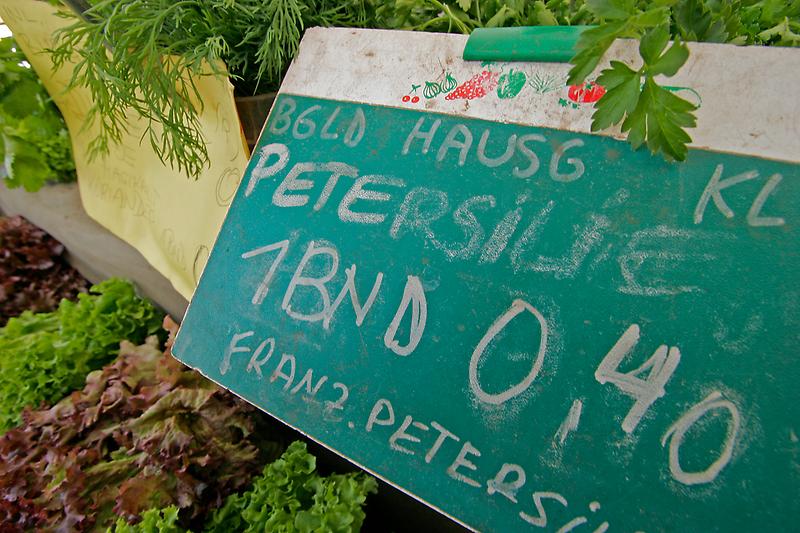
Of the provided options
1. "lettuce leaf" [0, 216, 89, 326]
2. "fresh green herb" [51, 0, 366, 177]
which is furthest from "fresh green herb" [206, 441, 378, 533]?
"lettuce leaf" [0, 216, 89, 326]

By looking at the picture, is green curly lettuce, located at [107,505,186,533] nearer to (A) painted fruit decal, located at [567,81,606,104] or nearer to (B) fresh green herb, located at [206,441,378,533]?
(B) fresh green herb, located at [206,441,378,533]

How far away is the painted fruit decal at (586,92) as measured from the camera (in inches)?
31.3

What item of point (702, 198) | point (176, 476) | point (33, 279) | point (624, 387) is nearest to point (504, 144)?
point (702, 198)

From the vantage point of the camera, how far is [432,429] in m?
0.82

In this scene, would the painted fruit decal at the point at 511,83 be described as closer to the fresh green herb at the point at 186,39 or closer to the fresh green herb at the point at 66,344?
the fresh green herb at the point at 186,39

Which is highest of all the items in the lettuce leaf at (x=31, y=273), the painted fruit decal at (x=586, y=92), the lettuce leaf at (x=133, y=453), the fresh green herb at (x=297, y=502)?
the painted fruit decal at (x=586, y=92)

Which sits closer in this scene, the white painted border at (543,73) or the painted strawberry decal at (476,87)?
the white painted border at (543,73)

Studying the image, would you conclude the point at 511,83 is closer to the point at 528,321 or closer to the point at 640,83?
the point at 640,83

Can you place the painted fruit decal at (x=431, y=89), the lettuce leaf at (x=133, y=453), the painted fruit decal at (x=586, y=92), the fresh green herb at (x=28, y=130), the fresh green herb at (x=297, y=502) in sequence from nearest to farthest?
the painted fruit decal at (x=586, y=92) → the painted fruit decal at (x=431, y=89) → the fresh green herb at (x=297, y=502) → the lettuce leaf at (x=133, y=453) → the fresh green herb at (x=28, y=130)

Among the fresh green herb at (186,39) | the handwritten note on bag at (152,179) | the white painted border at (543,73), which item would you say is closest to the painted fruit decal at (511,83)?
the white painted border at (543,73)

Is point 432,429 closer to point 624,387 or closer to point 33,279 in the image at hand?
point 624,387

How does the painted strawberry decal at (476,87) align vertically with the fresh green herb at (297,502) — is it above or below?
above

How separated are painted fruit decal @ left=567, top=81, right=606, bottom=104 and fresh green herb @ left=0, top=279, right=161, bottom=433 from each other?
5.74 feet

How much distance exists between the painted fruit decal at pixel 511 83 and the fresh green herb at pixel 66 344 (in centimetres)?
164
